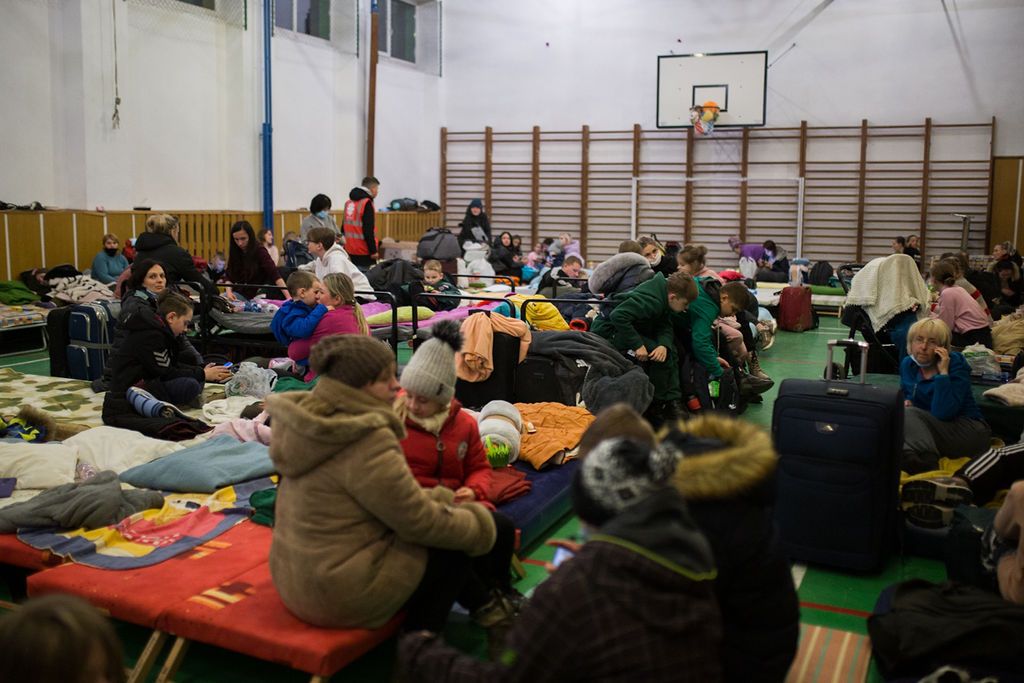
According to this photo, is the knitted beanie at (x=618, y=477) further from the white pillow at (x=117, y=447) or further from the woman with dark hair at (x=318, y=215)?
the woman with dark hair at (x=318, y=215)

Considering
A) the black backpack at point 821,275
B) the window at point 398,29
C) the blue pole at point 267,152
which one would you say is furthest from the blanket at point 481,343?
Answer: the window at point 398,29

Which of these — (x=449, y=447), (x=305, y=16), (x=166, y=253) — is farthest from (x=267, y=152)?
(x=449, y=447)

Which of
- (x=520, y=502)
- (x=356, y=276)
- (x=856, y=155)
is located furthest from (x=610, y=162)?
(x=520, y=502)

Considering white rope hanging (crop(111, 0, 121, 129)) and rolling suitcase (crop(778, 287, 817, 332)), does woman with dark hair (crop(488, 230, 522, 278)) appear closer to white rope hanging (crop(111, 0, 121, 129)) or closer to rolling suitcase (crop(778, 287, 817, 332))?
rolling suitcase (crop(778, 287, 817, 332))

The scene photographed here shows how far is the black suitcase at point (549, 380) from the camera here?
6359mm

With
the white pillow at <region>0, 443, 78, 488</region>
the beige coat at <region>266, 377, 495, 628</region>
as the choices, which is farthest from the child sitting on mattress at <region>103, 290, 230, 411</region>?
the beige coat at <region>266, 377, 495, 628</region>

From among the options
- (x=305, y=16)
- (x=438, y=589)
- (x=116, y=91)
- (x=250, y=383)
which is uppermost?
(x=305, y=16)

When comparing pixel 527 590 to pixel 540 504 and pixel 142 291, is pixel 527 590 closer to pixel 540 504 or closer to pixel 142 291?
pixel 540 504

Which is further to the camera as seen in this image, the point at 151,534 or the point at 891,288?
the point at 891,288

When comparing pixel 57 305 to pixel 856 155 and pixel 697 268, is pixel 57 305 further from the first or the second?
pixel 856 155

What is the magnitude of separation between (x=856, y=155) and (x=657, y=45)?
3.94 m

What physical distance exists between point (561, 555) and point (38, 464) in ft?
11.3

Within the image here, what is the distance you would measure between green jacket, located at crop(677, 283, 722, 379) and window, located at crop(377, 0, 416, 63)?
11.8 metres

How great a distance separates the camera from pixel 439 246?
1289 cm
